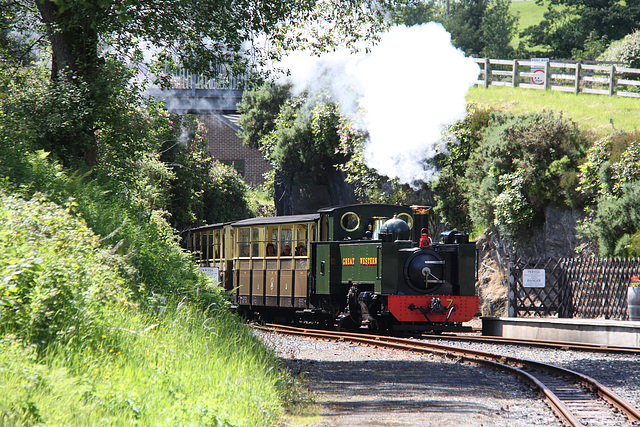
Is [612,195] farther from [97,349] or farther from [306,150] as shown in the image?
[306,150]

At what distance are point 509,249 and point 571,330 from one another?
23.1ft

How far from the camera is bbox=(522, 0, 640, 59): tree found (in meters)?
47.7

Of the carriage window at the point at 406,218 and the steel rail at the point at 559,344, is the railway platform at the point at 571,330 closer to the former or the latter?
the steel rail at the point at 559,344

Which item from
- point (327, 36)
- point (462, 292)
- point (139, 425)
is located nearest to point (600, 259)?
point (462, 292)

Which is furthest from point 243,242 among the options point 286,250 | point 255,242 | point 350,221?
point 350,221

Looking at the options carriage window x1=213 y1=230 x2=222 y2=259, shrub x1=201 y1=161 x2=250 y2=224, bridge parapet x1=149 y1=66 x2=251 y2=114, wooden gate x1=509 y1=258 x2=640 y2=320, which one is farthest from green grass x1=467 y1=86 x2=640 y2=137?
bridge parapet x1=149 y1=66 x2=251 y2=114

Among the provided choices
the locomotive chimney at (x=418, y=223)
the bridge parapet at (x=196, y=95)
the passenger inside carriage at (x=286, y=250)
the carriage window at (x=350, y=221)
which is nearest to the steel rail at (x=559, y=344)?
the locomotive chimney at (x=418, y=223)

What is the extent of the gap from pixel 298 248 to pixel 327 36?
4.96 m

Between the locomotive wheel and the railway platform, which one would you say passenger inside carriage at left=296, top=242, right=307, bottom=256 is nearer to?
the locomotive wheel

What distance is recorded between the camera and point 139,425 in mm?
5234

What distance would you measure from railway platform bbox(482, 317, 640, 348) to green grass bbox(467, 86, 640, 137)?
23.4 ft

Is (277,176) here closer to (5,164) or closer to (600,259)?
(600,259)

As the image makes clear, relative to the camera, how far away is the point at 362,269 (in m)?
14.9

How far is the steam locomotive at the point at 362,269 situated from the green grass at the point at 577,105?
8.58m
